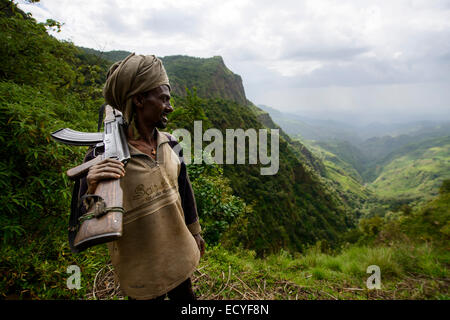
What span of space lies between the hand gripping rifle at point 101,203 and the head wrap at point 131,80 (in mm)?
183

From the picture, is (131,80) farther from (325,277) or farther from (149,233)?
(325,277)

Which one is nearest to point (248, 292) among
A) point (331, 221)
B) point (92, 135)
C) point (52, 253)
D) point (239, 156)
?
point (52, 253)

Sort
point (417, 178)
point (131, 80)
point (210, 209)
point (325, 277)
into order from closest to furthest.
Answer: point (131, 80) < point (325, 277) < point (210, 209) < point (417, 178)

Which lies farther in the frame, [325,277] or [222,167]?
[222,167]

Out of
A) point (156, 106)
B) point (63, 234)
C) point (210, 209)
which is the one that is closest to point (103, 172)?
point (156, 106)

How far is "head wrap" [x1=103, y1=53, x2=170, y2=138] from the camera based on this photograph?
1286mm

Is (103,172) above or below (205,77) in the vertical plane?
below

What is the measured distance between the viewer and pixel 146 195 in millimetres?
1354

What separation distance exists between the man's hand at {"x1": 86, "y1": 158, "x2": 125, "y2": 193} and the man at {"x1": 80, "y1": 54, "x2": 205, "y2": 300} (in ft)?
0.75

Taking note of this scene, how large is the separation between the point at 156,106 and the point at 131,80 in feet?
0.66

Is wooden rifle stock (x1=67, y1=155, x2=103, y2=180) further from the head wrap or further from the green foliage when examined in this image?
the green foliage
